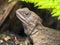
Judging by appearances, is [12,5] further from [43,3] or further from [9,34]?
[43,3]

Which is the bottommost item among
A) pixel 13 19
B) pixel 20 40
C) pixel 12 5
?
pixel 20 40

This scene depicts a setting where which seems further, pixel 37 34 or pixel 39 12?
pixel 39 12

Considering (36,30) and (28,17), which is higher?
(28,17)

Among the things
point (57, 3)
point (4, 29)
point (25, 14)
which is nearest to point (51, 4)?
point (57, 3)

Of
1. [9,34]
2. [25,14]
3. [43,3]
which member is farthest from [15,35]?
[43,3]

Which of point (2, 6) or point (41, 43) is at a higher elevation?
point (2, 6)

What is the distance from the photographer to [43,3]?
1.74m

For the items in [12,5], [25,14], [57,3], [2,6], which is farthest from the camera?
[2,6]

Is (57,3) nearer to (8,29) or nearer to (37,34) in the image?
(37,34)

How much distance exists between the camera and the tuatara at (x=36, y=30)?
268 cm

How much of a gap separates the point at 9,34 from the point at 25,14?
0.71 meters

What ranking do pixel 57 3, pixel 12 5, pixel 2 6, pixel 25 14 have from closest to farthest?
pixel 57 3 < pixel 25 14 < pixel 12 5 < pixel 2 6

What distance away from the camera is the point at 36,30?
2.78 metres

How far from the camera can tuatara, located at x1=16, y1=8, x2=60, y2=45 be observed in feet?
8.78
